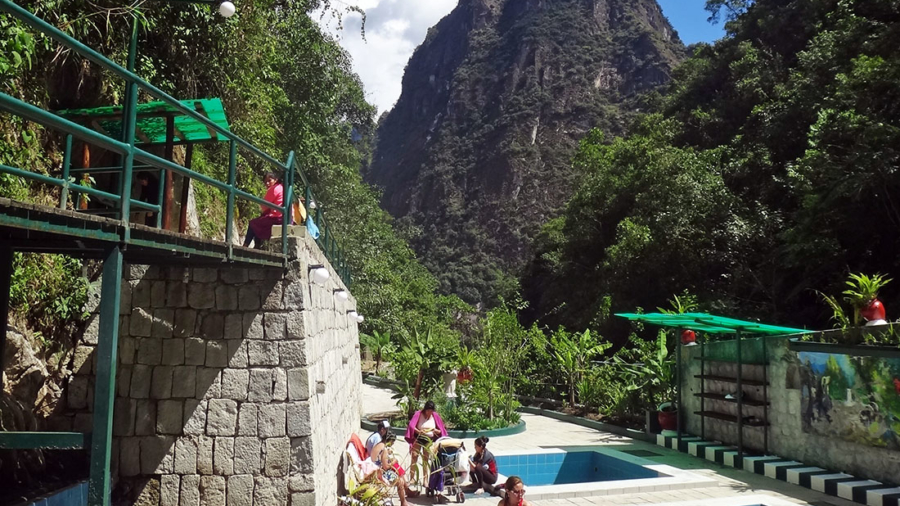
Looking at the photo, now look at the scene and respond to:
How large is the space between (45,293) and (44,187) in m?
1.83

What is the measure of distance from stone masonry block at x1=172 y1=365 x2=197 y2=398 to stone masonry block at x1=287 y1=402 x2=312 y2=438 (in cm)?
99

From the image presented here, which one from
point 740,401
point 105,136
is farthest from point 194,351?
point 740,401

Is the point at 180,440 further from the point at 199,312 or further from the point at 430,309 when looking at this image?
the point at 430,309

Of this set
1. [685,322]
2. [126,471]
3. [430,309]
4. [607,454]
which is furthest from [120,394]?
[430,309]

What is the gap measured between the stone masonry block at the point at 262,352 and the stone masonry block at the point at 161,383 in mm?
823

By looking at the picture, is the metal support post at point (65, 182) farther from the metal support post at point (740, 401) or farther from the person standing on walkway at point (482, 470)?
the metal support post at point (740, 401)

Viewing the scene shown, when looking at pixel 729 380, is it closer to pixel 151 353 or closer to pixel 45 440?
pixel 151 353

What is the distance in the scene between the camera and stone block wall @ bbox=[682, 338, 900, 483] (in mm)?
9039

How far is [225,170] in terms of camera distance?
1434 centimetres

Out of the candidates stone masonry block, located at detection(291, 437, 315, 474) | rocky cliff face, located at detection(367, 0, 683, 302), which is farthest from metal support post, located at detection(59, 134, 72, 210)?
rocky cliff face, located at detection(367, 0, 683, 302)

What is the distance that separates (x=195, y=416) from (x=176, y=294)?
4.00 feet

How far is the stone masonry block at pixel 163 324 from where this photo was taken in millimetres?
6629

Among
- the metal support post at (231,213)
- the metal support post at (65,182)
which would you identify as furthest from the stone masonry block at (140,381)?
the metal support post at (65,182)

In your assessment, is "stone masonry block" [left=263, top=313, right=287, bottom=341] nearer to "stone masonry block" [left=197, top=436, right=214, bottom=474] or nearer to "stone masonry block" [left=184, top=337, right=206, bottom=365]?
"stone masonry block" [left=184, top=337, right=206, bottom=365]
